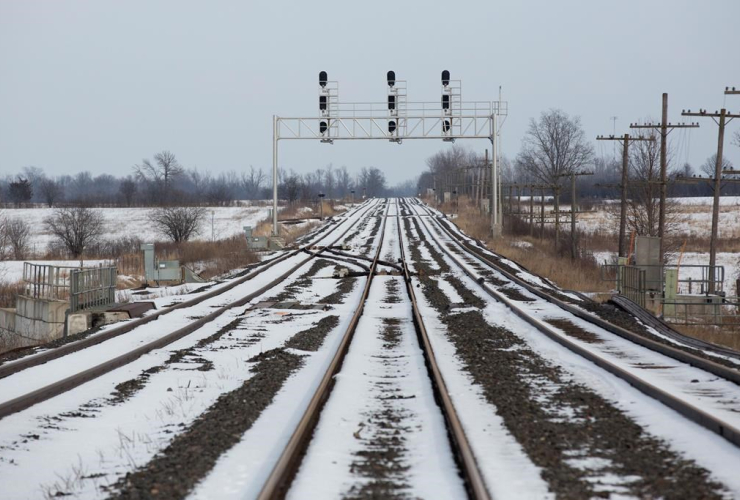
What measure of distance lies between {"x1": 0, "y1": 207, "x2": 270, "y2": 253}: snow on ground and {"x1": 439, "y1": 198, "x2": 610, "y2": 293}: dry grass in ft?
76.0

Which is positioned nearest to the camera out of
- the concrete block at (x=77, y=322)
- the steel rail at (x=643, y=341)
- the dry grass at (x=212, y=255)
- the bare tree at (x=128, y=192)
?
the steel rail at (x=643, y=341)

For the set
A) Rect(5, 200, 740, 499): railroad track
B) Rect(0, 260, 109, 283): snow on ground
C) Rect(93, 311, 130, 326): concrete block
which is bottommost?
Rect(0, 260, 109, 283): snow on ground

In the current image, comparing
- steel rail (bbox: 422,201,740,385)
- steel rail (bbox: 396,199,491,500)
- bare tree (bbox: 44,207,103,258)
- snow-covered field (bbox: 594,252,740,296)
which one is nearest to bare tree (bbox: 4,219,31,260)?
bare tree (bbox: 44,207,103,258)

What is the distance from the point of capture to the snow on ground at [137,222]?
67.9 m

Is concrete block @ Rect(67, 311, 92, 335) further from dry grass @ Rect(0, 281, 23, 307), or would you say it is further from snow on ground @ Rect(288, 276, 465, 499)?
dry grass @ Rect(0, 281, 23, 307)

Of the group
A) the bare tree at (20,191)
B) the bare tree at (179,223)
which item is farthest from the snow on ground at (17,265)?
the bare tree at (20,191)

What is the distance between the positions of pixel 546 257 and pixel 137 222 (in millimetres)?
59962

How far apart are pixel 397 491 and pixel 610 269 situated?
32419 mm

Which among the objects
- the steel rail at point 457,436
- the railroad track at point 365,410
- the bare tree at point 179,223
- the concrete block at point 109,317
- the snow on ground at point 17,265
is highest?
the bare tree at point 179,223

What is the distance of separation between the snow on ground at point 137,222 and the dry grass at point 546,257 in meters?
23.2

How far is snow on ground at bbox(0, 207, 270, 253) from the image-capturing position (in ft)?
223

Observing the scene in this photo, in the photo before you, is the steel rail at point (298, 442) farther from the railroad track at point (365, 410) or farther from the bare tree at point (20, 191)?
the bare tree at point (20, 191)

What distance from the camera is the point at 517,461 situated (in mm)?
6152

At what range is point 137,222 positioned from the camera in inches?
A: 3420
